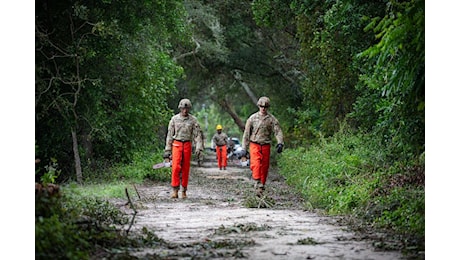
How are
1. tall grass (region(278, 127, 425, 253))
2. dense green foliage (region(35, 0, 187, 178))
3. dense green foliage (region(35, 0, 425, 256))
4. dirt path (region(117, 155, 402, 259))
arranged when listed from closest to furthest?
dirt path (region(117, 155, 402, 259))
tall grass (region(278, 127, 425, 253))
dense green foliage (region(35, 0, 425, 256))
dense green foliage (region(35, 0, 187, 178))

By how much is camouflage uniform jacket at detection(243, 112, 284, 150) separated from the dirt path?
140cm

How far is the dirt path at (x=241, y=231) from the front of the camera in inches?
334

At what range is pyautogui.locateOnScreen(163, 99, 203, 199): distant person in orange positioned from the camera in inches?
640

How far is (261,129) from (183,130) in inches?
70.7

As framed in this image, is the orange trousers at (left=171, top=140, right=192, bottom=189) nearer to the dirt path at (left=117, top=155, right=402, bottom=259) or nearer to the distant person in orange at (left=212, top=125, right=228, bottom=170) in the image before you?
the dirt path at (left=117, top=155, right=402, bottom=259)

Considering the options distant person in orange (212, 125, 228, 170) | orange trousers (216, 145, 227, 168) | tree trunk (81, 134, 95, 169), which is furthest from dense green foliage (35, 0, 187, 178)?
orange trousers (216, 145, 227, 168)

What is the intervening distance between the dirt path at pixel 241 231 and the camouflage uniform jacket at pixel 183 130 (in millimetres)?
1340

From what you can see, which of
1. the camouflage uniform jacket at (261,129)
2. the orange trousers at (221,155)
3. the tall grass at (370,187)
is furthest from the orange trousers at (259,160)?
the orange trousers at (221,155)

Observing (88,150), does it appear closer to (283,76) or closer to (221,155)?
(221,155)

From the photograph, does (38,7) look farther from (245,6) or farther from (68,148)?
(245,6)

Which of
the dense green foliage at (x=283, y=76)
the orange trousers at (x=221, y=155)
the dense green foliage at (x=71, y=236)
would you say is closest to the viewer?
the dense green foliage at (x=71, y=236)

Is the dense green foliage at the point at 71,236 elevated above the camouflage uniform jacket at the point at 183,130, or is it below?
below

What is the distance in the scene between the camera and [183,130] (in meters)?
16.3

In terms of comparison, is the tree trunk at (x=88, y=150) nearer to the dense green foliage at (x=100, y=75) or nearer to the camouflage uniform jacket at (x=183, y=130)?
the dense green foliage at (x=100, y=75)
